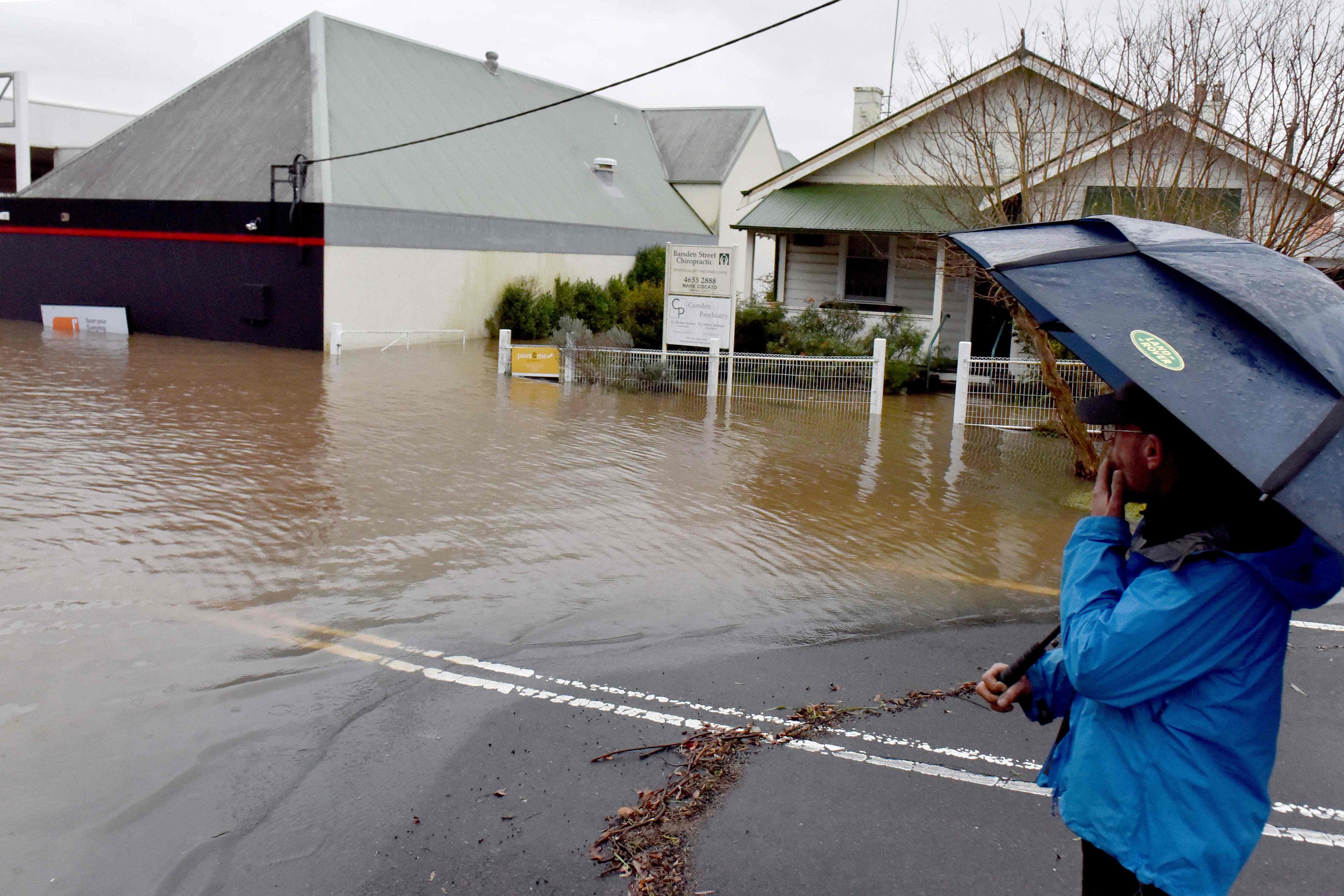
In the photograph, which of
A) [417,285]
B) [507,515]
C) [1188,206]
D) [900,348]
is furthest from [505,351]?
[1188,206]

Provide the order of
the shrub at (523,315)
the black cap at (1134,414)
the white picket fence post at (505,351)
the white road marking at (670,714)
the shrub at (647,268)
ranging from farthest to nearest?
the shrub at (647,268) → the shrub at (523,315) → the white picket fence post at (505,351) → the white road marking at (670,714) → the black cap at (1134,414)

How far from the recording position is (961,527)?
9477 mm

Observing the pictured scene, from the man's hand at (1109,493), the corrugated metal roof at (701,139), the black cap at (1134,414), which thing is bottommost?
the man's hand at (1109,493)

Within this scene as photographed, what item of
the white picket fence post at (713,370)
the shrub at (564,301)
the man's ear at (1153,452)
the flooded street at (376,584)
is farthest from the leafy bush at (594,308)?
the man's ear at (1153,452)

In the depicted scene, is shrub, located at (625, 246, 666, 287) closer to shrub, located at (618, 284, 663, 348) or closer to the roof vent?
the roof vent

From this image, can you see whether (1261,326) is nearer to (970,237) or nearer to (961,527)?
(970,237)

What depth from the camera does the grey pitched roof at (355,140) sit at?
23812 millimetres

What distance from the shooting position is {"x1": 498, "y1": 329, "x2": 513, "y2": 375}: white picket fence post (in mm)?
19125

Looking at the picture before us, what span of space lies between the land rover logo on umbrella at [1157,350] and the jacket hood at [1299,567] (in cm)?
47

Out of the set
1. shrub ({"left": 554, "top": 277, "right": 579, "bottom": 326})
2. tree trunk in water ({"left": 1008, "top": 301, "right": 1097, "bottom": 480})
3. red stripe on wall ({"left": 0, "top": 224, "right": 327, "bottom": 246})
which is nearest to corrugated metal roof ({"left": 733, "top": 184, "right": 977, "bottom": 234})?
shrub ({"left": 554, "top": 277, "right": 579, "bottom": 326})

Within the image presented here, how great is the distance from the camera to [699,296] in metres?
18.2

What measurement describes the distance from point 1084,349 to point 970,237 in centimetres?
60

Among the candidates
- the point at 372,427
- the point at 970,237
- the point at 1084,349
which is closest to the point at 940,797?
the point at 1084,349

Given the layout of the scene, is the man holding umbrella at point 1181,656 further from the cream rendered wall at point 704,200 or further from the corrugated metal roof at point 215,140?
the cream rendered wall at point 704,200
